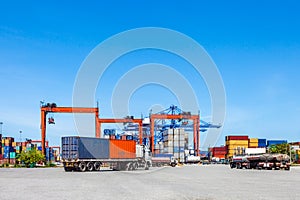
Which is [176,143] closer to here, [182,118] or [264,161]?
[182,118]

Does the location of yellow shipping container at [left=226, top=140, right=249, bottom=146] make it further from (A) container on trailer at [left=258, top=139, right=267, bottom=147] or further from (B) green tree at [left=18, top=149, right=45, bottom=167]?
(B) green tree at [left=18, top=149, right=45, bottom=167]

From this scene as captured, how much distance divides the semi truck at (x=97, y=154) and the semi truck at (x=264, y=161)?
57.4 ft

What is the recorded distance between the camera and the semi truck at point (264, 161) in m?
56.1

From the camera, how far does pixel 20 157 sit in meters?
73.6

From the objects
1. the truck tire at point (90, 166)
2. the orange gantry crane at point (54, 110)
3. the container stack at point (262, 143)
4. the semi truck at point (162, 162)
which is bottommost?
the semi truck at point (162, 162)

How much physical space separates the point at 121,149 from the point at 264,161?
2101cm

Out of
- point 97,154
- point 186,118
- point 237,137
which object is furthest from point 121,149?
point 237,137

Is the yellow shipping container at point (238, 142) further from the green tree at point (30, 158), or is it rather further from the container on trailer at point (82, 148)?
the container on trailer at point (82, 148)

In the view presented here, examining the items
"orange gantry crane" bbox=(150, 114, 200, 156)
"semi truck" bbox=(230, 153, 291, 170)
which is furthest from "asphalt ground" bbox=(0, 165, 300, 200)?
A: "orange gantry crane" bbox=(150, 114, 200, 156)

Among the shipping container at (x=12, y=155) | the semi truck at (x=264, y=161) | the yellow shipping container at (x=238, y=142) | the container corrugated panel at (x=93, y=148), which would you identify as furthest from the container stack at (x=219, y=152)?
the container corrugated panel at (x=93, y=148)

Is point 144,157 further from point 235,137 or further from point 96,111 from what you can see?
point 235,137

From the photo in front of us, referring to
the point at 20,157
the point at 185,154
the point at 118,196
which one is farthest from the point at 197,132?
the point at 118,196

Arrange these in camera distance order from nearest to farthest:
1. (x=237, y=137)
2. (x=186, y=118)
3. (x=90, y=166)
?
1. (x=90, y=166)
2. (x=186, y=118)
3. (x=237, y=137)

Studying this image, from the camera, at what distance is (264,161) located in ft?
191
